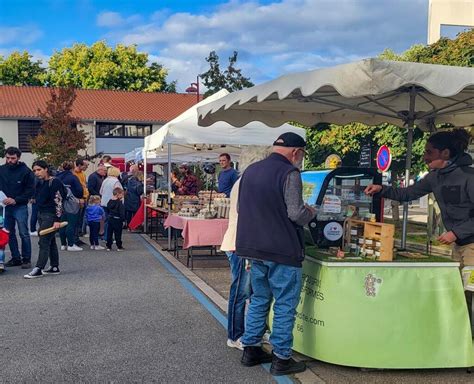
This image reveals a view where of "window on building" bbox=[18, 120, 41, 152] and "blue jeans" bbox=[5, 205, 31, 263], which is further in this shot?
"window on building" bbox=[18, 120, 41, 152]

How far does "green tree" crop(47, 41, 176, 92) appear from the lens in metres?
45.1

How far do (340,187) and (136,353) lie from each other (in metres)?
2.38

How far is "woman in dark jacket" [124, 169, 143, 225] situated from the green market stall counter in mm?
11271

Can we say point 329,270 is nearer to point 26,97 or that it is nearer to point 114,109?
point 114,109

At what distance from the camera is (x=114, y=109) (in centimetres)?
3859

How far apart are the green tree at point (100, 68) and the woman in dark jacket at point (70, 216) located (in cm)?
3647

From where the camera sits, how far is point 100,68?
44.9 metres

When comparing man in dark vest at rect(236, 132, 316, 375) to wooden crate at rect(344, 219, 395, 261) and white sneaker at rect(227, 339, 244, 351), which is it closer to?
white sneaker at rect(227, 339, 244, 351)

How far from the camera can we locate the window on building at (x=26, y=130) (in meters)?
36.7

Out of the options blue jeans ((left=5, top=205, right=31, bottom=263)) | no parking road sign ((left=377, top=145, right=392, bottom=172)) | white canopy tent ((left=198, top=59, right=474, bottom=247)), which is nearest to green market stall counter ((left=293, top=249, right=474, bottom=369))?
white canopy tent ((left=198, top=59, right=474, bottom=247))

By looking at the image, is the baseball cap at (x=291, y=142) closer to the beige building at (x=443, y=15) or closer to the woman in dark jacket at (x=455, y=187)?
the woman in dark jacket at (x=455, y=187)

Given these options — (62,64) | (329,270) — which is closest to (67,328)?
(329,270)

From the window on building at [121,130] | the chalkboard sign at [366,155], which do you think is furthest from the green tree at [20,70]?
the chalkboard sign at [366,155]

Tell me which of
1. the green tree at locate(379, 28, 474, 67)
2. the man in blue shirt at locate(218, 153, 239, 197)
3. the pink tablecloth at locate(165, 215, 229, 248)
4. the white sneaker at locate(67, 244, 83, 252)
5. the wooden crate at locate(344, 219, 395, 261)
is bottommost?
the white sneaker at locate(67, 244, 83, 252)
